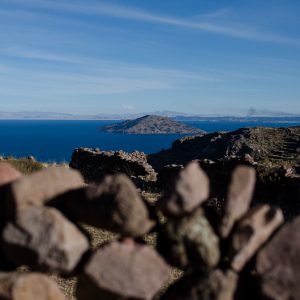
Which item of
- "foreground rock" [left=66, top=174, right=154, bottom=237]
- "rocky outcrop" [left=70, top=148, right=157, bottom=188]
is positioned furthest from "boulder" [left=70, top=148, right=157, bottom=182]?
"foreground rock" [left=66, top=174, right=154, bottom=237]

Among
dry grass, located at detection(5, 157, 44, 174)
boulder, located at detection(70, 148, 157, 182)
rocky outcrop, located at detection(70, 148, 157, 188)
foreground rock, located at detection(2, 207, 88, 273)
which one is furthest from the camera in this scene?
boulder, located at detection(70, 148, 157, 182)

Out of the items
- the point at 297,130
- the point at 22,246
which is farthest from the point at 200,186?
the point at 297,130

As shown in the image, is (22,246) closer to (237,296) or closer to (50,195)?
(50,195)

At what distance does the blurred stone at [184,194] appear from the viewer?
507cm

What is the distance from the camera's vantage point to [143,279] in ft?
16.9

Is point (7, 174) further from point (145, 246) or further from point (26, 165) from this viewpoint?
point (26, 165)

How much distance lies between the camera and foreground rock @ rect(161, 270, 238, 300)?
5.11m

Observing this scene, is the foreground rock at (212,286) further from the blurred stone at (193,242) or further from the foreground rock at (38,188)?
the foreground rock at (38,188)

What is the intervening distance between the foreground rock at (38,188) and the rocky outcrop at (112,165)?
17448 millimetres

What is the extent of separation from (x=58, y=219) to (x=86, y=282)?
32.8 inches

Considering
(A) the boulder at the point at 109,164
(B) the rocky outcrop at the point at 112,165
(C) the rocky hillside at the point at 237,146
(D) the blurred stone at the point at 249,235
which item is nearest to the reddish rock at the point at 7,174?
(D) the blurred stone at the point at 249,235

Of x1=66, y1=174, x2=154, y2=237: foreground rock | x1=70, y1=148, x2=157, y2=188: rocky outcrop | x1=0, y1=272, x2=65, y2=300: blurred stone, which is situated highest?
x1=66, y1=174, x2=154, y2=237: foreground rock

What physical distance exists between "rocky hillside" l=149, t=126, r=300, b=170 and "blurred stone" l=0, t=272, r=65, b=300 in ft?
116

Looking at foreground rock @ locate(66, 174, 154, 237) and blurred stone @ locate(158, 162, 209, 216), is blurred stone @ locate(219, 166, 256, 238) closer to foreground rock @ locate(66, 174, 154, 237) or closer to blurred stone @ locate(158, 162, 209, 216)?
blurred stone @ locate(158, 162, 209, 216)
